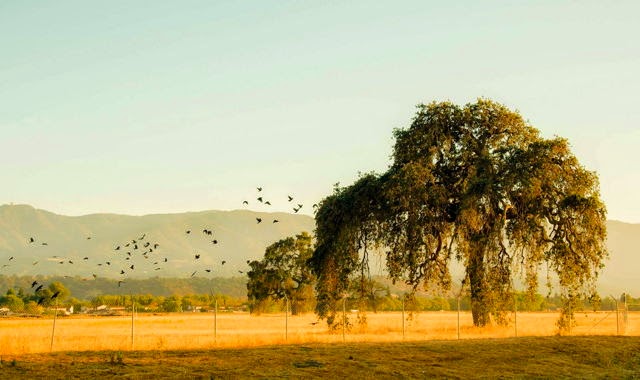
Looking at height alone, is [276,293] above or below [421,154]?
below

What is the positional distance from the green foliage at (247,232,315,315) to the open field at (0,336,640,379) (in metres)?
29.7

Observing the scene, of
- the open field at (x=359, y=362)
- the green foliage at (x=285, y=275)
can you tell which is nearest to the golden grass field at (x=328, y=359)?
the open field at (x=359, y=362)

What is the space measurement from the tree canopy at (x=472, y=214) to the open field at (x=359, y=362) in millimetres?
5485

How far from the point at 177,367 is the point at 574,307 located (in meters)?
23.1

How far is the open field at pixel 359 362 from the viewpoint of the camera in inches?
1042

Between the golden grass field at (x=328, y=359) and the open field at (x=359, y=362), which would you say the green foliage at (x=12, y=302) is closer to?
the golden grass field at (x=328, y=359)

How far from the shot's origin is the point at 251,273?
6694 centimetres

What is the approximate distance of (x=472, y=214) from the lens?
3975cm

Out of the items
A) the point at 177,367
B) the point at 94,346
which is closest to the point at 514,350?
the point at 177,367

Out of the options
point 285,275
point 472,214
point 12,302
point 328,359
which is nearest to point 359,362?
point 328,359

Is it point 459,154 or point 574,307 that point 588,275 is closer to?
point 574,307

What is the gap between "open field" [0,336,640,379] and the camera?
2647 cm

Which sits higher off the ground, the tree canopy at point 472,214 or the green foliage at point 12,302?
the tree canopy at point 472,214

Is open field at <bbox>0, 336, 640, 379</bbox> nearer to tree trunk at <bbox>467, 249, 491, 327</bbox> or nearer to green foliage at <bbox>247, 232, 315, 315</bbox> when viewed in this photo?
tree trunk at <bbox>467, 249, 491, 327</bbox>
